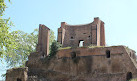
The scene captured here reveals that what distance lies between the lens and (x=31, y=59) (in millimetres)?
27625

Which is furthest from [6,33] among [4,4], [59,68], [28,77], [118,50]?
[118,50]

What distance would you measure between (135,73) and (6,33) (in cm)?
1380

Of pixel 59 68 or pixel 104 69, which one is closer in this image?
pixel 104 69

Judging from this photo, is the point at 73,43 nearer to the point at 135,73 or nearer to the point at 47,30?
the point at 47,30

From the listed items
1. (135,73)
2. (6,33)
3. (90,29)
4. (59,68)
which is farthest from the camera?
(90,29)

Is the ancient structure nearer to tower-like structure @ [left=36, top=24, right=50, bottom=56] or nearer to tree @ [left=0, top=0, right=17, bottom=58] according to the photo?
tower-like structure @ [left=36, top=24, right=50, bottom=56]

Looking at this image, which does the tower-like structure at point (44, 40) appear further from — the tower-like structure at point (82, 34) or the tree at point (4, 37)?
the tree at point (4, 37)

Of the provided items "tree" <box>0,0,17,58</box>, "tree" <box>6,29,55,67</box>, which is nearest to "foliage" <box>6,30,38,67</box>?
"tree" <box>6,29,55,67</box>

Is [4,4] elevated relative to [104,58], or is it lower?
elevated

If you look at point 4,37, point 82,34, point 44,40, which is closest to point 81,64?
point 44,40

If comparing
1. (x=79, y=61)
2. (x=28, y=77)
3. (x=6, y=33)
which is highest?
(x=6, y=33)

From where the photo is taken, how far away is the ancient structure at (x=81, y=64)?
2338 centimetres

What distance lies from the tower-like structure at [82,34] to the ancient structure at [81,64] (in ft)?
0.47

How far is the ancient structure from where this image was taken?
23375mm
